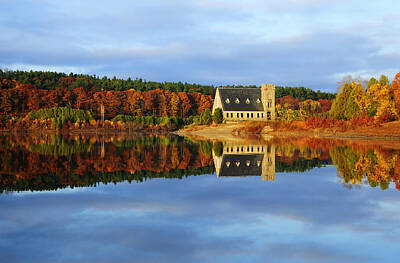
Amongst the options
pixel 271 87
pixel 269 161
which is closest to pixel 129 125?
pixel 271 87

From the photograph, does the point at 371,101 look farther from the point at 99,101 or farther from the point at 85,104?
the point at 85,104

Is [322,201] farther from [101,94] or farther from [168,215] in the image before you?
[101,94]

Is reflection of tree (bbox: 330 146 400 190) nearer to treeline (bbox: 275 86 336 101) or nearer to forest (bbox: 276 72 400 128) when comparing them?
forest (bbox: 276 72 400 128)

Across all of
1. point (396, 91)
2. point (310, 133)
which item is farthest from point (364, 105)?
point (310, 133)

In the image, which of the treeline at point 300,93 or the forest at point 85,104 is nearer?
the forest at point 85,104

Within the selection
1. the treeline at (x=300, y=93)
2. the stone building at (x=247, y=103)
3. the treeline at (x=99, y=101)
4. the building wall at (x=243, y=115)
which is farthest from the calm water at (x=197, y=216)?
the treeline at (x=300, y=93)

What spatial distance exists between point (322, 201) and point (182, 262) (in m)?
5.29

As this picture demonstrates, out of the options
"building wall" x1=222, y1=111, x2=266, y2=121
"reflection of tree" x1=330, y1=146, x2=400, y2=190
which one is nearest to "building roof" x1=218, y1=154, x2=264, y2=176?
"reflection of tree" x1=330, y1=146, x2=400, y2=190

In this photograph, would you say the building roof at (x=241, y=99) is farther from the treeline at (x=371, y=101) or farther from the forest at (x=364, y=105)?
the treeline at (x=371, y=101)

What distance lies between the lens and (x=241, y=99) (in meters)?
75.8

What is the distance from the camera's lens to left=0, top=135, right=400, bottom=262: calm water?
18.4 feet

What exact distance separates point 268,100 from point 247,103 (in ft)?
14.5

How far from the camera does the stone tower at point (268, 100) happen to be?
75188 mm

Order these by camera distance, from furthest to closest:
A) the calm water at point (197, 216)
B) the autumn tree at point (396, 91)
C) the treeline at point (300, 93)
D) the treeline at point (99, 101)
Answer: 1. the treeline at point (300, 93)
2. the treeline at point (99, 101)
3. the autumn tree at point (396, 91)
4. the calm water at point (197, 216)
